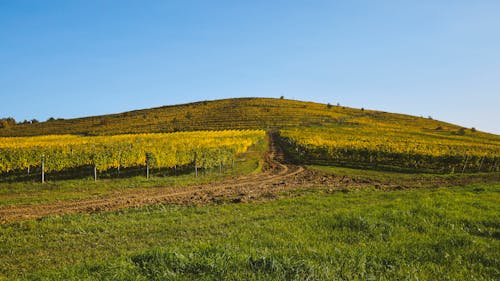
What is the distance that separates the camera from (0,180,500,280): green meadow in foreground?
7168 mm

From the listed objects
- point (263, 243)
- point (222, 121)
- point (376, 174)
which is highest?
point (222, 121)

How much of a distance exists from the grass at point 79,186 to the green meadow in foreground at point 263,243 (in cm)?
725

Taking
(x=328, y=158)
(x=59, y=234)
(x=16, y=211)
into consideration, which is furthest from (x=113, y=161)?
(x=328, y=158)

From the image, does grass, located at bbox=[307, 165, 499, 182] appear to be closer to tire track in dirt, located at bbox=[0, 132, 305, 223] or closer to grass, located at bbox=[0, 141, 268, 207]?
grass, located at bbox=[0, 141, 268, 207]

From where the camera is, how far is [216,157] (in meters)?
35.4

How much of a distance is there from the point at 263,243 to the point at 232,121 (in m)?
94.9

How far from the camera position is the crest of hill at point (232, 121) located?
95125 mm

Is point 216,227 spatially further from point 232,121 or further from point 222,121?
point 222,121

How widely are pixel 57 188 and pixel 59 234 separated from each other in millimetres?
13879

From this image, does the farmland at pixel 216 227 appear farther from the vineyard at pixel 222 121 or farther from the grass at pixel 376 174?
the vineyard at pixel 222 121

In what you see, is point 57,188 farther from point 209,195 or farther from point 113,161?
point 209,195

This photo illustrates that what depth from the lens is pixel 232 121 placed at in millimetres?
103562

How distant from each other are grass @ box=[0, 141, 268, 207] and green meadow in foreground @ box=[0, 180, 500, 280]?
7246mm

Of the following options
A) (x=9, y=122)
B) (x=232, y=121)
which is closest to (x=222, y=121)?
(x=232, y=121)
